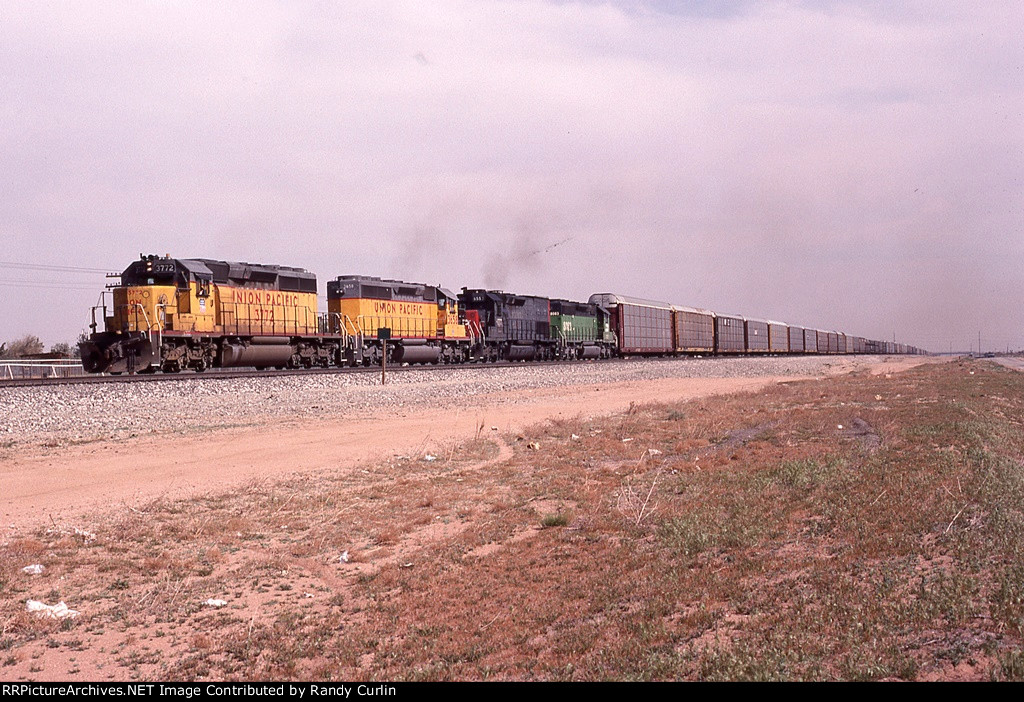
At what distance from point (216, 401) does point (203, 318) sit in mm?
9180

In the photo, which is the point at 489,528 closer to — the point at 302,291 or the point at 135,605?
the point at 135,605

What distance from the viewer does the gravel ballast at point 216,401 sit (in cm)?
1620

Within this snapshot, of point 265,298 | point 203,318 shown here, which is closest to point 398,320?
point 265,298

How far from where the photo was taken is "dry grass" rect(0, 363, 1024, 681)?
197 inches

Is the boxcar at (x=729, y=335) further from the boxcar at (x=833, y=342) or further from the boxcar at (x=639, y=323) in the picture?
the boxcar at (x=833, y=342)

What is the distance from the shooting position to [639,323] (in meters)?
60.2

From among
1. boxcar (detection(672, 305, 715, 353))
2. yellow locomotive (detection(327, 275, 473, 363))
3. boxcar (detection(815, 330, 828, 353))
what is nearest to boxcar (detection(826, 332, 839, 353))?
boxcar (detection(815, 330, 828, 353))

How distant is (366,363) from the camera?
128 feet

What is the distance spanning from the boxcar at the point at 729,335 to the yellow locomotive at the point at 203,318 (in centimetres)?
4789

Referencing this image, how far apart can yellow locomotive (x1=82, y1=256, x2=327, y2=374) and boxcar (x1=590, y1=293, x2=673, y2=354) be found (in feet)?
96.6

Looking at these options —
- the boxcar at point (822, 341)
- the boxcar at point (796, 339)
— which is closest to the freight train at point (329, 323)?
the boxcar at point (796, 339)

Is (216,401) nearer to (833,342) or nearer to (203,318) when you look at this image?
(203,318)
